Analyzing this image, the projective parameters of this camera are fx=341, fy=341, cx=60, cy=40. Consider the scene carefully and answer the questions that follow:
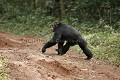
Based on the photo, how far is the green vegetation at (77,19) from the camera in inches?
588

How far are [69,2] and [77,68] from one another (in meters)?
16.4

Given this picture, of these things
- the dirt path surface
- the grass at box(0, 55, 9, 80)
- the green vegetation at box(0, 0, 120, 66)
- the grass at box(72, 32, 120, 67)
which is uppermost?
the grass at box(0, 55, 9, 80)

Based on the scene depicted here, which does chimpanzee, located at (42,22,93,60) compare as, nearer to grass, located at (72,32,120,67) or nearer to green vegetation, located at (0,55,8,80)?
grass, located at (72,32,120,67)

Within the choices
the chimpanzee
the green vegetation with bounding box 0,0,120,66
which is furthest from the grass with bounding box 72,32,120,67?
the chimpanzee

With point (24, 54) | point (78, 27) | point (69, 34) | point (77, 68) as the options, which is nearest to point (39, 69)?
point (77, 68)

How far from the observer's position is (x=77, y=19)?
73.7ft

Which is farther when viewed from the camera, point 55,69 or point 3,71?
point 55,69

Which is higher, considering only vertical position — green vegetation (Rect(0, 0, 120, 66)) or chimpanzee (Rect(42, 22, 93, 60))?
chimpanzee (Rect(42, 22, 93, 60))

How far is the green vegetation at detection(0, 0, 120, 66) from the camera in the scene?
588 inches

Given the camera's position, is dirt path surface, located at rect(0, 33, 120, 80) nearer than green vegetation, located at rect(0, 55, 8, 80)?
No

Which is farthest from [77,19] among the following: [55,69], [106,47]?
[55,69]

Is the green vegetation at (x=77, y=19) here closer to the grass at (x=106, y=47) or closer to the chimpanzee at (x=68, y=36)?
the grass at (x=106, y=47)

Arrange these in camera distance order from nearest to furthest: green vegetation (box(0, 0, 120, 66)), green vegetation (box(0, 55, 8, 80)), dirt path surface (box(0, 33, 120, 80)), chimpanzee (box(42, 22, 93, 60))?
green vegetation (box(0, 55, 8, 80)) < dirt path surface (box(0, 33, 120, 80)) < chimpanzee (box(42, 22, 93, 60)) < green vegetation (box(0, 0, 120, 66))

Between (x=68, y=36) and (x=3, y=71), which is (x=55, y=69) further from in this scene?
(x=68, y=36)
